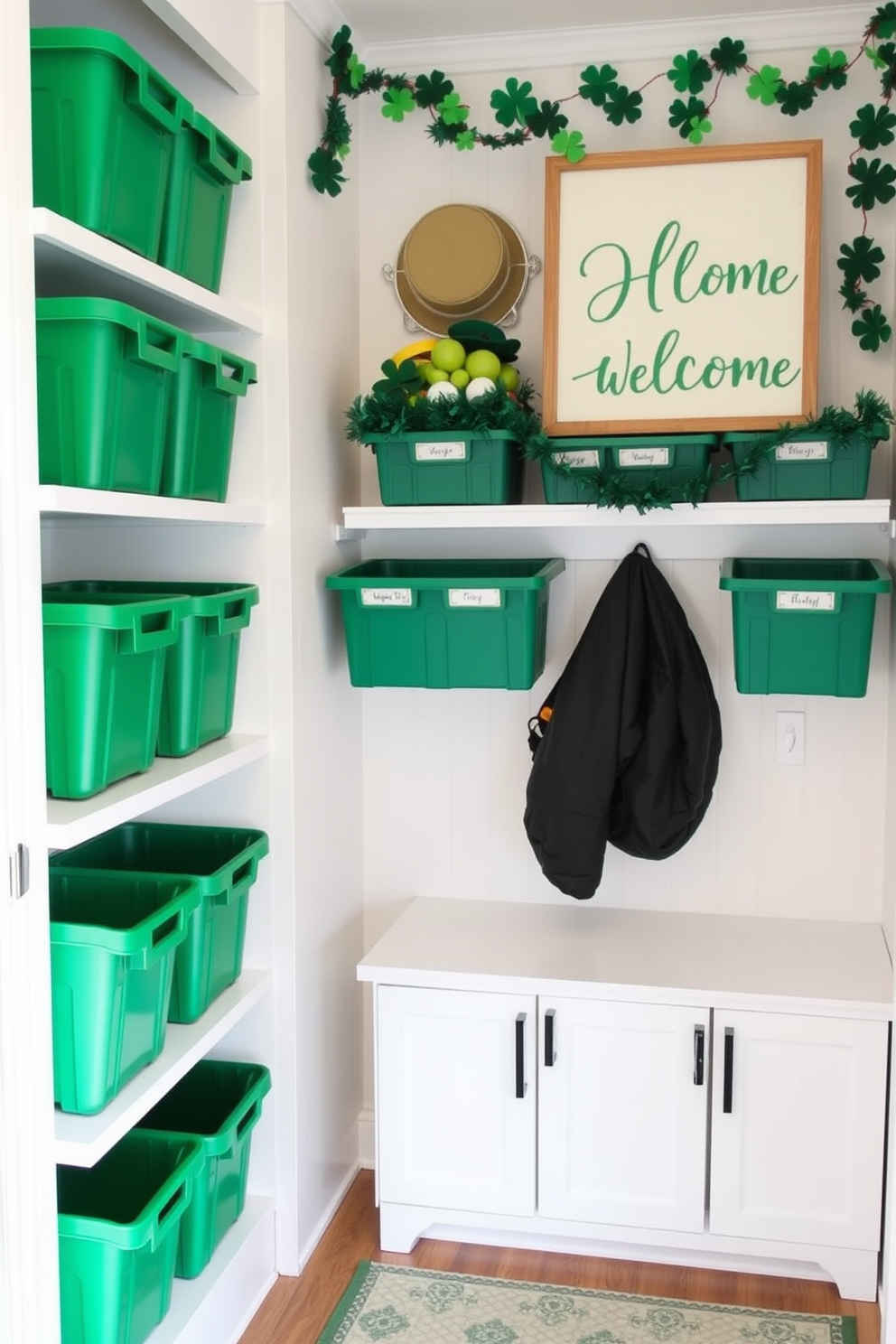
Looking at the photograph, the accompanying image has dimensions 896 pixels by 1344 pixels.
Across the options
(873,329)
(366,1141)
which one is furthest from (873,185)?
(366,1141)

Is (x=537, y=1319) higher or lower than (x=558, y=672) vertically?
lower

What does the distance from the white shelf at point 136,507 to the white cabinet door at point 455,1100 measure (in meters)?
1.00

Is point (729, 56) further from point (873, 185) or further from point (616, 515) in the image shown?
point (616, 515)

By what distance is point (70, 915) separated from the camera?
83.5 inches

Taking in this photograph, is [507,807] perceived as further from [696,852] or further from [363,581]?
[363,581]

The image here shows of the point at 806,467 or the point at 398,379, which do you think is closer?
the point at 806,467

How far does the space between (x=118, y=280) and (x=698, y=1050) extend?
1722 millimetres

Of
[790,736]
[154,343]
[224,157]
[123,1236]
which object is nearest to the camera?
[123,1236]

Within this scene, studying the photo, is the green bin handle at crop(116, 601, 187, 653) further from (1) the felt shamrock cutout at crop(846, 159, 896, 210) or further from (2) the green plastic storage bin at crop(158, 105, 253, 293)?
(1) the felt shamrock cutout at crop(846, 159, 896, 210)

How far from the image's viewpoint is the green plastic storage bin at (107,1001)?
1.70 metres

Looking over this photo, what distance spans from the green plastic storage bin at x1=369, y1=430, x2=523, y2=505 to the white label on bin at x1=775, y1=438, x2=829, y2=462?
51 cm

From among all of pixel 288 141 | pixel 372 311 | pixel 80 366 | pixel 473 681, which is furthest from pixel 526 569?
pixel 80 366

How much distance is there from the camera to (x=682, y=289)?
7.84 ft

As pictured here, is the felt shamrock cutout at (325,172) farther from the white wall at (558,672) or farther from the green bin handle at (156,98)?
the green bin handle at (156,98)
